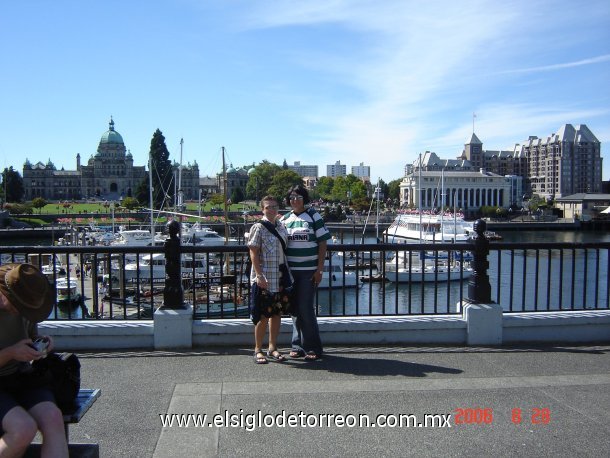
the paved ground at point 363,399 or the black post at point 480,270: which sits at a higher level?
the black post at point 480,270

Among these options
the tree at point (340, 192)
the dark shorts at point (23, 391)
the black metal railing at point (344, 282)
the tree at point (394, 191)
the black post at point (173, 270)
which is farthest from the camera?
the tree at point (394, 191)

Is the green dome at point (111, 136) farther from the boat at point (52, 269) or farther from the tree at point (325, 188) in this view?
the boat at point (52, 269)

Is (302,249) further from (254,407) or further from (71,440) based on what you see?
(71,440)

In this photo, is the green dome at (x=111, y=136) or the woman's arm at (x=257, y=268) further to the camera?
the green dome at (x=111, y=136)

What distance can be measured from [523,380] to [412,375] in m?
1.08

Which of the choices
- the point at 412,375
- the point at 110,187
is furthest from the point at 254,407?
the point at 110,187

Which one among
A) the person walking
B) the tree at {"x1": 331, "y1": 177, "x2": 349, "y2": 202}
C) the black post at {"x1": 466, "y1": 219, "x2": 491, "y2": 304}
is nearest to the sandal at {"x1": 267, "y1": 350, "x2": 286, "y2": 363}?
the person walking

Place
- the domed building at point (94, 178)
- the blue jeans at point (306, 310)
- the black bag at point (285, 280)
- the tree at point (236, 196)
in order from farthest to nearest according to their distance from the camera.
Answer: the domed building at point (94, 178) < the tree at point (236, 196) < the blue jeans at point (306, 310) < the black bag at point (285, 280)

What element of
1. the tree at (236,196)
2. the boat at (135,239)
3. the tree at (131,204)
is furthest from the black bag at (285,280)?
the tree at (236,196)

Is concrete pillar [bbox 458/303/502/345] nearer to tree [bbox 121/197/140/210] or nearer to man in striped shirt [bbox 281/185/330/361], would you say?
man in striped shirt [bbox 281/185/330/361]

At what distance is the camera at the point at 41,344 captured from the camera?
319 cm

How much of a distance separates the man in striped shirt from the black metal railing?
989 mm

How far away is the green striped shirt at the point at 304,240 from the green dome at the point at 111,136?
17979cm

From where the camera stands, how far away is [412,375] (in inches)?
229
